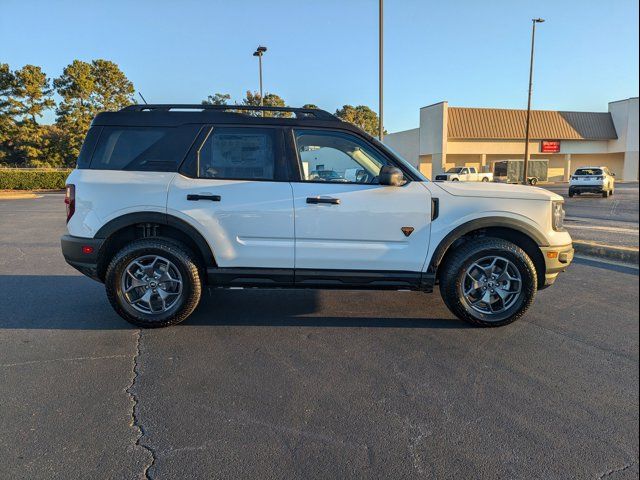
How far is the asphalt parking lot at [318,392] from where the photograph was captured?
254cm

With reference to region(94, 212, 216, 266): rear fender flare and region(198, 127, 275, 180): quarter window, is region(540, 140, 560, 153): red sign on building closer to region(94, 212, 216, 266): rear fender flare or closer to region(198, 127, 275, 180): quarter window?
region(198, 127, 275, 180): quarter window

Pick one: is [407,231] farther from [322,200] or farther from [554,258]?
[554,258]

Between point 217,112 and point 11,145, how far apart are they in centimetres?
4751

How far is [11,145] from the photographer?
140 feet

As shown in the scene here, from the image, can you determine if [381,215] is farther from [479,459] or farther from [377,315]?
[479,459]

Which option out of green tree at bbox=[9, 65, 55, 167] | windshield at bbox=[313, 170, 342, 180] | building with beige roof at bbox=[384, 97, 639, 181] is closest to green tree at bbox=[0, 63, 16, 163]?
green tree at bbox=[9, 65, 55, 167]

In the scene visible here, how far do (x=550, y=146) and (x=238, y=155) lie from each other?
5043cm

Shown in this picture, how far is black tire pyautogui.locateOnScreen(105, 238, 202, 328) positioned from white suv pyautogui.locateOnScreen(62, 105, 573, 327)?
0.01 metres

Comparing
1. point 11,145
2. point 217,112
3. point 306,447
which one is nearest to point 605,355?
point 306,447

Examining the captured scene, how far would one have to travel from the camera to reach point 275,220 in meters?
4.43

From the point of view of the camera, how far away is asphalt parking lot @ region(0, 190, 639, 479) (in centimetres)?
254

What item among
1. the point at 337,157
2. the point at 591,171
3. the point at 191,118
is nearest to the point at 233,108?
the point at 191,118

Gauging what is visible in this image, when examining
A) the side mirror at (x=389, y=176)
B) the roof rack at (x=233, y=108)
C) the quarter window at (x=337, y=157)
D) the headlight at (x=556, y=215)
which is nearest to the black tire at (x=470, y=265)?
the headlight at (x=556, y=215)

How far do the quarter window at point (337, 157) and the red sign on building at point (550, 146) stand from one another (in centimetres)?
4922
